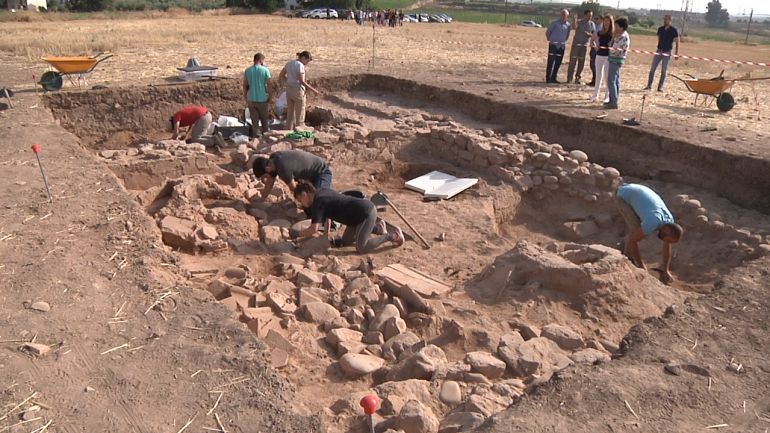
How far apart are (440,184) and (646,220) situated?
10.2 ft

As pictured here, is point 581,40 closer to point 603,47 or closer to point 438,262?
point 603,47

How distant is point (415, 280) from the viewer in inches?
223

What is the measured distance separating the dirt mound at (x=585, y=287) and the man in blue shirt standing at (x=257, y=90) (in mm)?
5572

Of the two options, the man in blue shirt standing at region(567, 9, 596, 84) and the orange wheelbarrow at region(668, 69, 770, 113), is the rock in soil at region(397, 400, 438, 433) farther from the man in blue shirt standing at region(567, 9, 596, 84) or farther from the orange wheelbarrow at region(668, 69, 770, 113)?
the man in blue shirt standing at region(567, 9, 596, 84)

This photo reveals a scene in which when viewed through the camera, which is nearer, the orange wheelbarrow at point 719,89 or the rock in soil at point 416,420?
the rock in soil at point 416,420

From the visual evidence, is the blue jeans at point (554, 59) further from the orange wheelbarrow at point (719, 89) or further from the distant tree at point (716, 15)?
the distant tree at point (716, 15)

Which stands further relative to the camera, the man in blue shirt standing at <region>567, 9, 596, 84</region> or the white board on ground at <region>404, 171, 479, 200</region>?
the man in blue shirt standing at <region>567, 9, 596, 84</region>

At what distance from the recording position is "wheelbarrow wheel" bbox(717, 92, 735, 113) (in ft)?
35.1

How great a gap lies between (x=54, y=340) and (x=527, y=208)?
6.32 meters

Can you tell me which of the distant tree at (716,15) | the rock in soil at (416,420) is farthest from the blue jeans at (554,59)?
the distant tree at (716,15)

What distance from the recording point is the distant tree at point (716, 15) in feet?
285

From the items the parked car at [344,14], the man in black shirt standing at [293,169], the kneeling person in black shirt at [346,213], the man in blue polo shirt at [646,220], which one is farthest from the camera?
the parked car at [344,14]

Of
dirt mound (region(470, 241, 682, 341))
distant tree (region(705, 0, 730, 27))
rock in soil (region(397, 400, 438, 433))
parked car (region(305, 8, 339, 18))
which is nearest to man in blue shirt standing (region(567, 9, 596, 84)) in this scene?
dirt mound (region(470, 241, 682, 341))

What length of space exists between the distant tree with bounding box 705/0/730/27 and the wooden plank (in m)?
97.9
